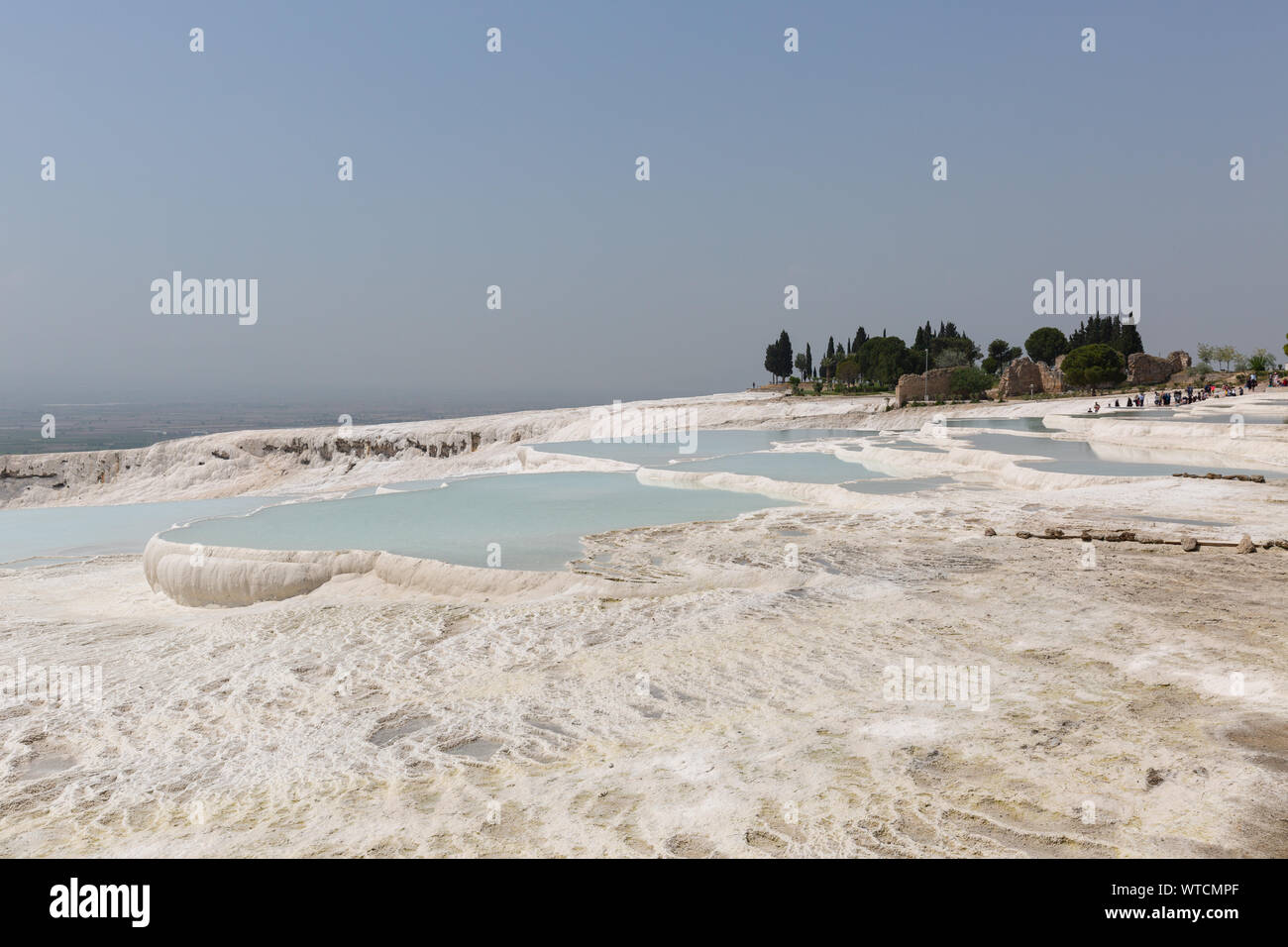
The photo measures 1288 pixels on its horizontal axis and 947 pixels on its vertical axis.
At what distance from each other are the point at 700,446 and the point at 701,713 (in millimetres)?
25157

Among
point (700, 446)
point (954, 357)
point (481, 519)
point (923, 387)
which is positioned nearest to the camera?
point (481, 519)

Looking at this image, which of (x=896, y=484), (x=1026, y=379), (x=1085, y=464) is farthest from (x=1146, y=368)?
(x=896, y=484)

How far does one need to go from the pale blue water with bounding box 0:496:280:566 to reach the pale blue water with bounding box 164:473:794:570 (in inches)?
111

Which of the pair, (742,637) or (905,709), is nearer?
(905,709)

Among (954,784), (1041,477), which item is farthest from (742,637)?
(1041,477)

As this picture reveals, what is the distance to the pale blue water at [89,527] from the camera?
18453mm

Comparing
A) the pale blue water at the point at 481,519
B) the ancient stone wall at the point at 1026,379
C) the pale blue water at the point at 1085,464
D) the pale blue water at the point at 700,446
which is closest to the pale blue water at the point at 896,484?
the pale blue water at the point at 481,519

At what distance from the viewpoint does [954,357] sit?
79.3 meters

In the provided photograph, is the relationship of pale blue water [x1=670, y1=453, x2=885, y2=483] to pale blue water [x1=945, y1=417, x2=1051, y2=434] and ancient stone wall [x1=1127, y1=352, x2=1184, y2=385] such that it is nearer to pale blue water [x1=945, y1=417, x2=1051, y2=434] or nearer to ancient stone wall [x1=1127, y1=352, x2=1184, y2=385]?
A: pale blue water [x1=945, y1=417, x2=1051, y2=434]

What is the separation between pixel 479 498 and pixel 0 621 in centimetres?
845

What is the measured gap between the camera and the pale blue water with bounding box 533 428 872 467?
26.0 m

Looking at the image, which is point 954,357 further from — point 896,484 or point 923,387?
point 896,484

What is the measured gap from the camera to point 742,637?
7445mm

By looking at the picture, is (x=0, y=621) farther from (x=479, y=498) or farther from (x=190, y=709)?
(x=479, y=498)
